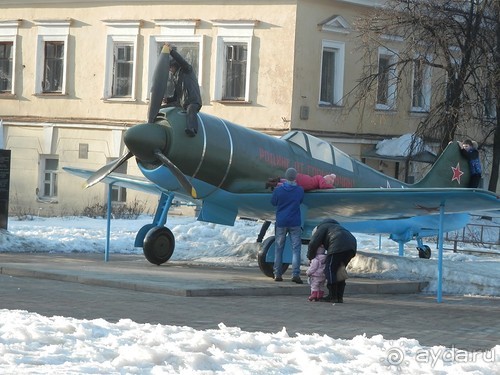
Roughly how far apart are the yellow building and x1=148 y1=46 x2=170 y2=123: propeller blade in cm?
1833

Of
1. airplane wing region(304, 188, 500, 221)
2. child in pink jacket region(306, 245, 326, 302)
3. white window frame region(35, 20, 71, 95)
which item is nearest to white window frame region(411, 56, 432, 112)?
white window frame region(35, 20, 71, 95)

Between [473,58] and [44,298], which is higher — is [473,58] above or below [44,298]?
above

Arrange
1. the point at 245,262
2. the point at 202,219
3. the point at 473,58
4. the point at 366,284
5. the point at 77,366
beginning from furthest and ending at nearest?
the point at 473,58
the point at 245,262
the point at 202,219
the point at 366,284
the point at 77,366

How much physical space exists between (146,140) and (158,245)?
115 inches

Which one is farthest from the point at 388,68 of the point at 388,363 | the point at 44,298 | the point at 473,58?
the point at 388,363

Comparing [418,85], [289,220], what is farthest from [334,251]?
[418,85]

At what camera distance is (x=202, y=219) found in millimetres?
21375

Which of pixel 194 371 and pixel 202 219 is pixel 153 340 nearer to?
pixel 194 371

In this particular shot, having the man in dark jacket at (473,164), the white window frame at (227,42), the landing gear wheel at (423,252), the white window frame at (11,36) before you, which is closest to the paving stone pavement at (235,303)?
the man in dark jacket at (473,164)

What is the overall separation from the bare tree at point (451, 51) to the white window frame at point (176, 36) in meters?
5.54

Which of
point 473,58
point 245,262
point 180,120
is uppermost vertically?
point 473,58

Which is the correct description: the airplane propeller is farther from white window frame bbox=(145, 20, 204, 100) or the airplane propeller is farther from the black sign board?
white window frame bbox=(145, 20, 204, 100)

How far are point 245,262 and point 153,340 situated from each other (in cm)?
1305

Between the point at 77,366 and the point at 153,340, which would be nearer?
the point at 77,366
